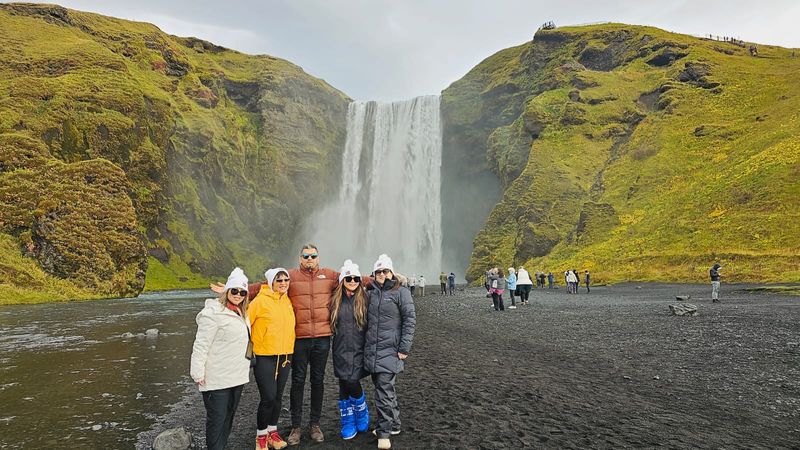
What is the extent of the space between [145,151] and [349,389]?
74.0 meters

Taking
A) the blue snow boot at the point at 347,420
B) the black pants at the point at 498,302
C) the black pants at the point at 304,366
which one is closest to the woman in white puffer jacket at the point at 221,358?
the black pants at the point at 304,366

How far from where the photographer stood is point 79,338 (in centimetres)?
1911

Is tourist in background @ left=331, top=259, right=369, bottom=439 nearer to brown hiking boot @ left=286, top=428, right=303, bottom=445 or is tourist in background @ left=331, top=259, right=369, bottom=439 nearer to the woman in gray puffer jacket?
the woman in gray puffer jacket

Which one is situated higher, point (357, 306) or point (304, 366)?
point (357, 306)

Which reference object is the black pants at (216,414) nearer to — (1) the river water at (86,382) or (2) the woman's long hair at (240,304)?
(2) the woman's long hair at (240,304)

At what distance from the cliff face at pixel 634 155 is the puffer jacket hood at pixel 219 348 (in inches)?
1565

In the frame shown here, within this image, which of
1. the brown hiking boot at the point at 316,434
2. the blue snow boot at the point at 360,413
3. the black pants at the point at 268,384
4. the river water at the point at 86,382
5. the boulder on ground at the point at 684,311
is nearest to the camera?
the black pants at the point at 268,384

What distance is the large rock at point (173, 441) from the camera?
21.4 feet

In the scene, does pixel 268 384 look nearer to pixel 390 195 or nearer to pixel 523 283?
pixel 523 283

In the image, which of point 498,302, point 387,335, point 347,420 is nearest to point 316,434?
point 347,420

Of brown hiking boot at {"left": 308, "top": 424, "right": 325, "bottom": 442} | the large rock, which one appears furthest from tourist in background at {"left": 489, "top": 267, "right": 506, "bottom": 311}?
the large rock

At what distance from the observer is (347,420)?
680 cm

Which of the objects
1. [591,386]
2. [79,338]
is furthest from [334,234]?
[591,386]

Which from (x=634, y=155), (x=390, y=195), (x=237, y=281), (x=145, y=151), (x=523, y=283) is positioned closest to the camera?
(x=237, y=281)
